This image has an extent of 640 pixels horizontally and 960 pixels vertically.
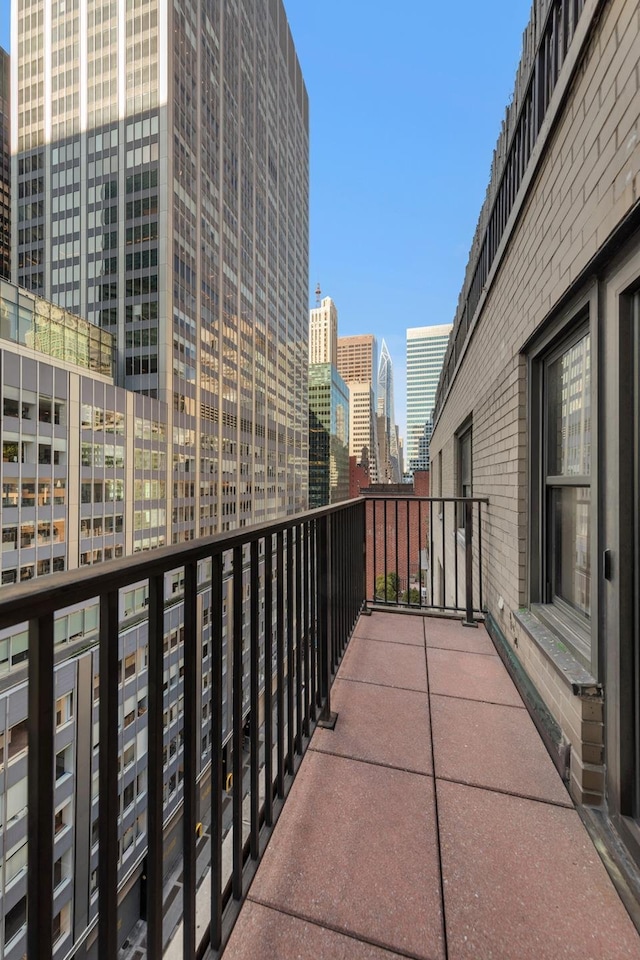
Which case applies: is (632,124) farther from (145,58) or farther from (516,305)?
(145,58)

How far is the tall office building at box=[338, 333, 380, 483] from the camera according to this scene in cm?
7912

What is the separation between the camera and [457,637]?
292 cm

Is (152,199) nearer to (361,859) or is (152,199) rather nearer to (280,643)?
(280,643)

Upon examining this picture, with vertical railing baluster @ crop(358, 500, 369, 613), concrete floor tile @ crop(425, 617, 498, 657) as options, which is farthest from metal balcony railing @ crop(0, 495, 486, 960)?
vertical railing baluster @ crop(358, 500, 369, 613)

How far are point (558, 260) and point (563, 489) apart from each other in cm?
107

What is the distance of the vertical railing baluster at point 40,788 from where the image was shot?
50 cm

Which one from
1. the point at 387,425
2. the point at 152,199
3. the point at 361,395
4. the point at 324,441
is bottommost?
the point at 324,441

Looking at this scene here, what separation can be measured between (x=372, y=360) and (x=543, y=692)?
112m

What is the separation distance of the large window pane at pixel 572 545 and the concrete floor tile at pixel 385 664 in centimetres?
93

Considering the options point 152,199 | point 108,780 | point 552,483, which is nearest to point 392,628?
point 552,483

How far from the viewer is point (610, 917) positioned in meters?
1.07

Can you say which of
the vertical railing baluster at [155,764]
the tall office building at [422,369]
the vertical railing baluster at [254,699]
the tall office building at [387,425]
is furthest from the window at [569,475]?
the tall office building at [387,425]

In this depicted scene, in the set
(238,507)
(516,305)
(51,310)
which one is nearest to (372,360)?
(238,507)

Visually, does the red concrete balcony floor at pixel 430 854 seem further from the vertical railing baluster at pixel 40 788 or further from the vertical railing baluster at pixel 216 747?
the vertical railing baluster at pixel 40 788
